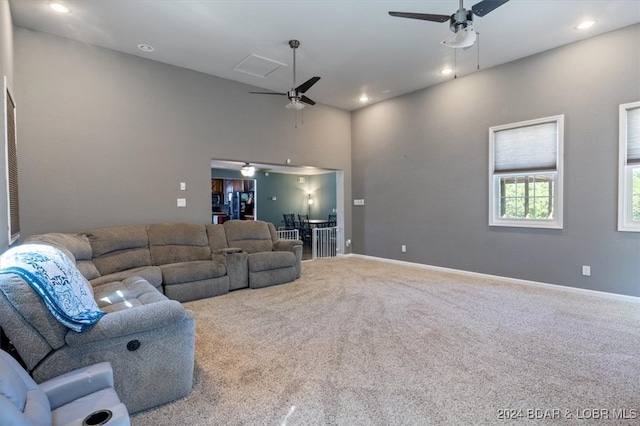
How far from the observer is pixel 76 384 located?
1.56 m

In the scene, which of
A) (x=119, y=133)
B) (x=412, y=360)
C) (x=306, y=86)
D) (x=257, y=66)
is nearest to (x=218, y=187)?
(x=119, y=133)

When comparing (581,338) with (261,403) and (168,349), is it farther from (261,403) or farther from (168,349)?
(168,349)

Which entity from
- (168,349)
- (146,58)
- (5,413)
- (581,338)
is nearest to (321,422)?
(168,349)

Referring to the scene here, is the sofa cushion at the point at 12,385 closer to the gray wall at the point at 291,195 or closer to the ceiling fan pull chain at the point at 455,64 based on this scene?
the ceiling fan pull chain at the point at 455,64

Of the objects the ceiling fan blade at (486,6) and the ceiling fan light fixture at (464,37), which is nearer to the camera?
the ceiling fan blade at (486,6)

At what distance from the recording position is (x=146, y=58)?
189 inches

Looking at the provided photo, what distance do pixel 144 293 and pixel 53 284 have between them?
3.65 feet

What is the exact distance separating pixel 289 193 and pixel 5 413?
1175 centimetres

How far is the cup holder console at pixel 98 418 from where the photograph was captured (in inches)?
50.4

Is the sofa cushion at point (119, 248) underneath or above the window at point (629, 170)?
underneath

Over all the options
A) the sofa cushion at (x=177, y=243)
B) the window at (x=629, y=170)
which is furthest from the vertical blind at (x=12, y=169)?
the window at (x=629, y=170)

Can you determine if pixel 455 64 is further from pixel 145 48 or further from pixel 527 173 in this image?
pixel 145 48

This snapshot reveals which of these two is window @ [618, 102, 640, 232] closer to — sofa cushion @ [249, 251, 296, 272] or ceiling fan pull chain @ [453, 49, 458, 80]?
ceiling fan pull chain @ [453, 49, 458, 80]

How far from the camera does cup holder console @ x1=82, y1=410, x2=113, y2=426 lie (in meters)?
1.28
